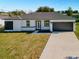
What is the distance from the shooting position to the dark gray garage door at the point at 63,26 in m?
37.4

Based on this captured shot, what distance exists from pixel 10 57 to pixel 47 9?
55.9m

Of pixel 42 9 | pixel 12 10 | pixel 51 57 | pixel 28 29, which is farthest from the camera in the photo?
pixel 12 10

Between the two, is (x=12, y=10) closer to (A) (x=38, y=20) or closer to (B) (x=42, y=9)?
(B) (x=42, y=9)

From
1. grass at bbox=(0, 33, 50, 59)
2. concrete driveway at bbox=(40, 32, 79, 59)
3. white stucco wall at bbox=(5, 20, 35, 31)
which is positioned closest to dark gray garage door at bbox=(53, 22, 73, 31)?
white stucco wall at bbox=(5, 20, 35, 31)

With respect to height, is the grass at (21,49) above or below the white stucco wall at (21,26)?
below

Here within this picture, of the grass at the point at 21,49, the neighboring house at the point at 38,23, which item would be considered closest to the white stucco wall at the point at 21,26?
the neighboring house at the point at 38,23

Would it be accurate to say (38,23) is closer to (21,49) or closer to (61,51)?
(21,49)

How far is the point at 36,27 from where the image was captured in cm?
3775

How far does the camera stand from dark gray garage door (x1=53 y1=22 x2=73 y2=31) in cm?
3738

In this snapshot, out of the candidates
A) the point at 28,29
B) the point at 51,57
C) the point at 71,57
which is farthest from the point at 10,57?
the point at 28,29

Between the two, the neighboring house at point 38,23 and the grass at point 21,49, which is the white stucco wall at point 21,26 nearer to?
the neighboring house at point 38,23

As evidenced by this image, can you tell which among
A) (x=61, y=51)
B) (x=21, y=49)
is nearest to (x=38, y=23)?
(x=21, y=49)

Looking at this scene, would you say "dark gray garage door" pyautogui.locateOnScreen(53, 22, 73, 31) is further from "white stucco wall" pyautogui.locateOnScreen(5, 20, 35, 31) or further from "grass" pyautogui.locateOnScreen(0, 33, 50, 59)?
"grass" pyautogui.locateOnScreen(0, 33, 50, 59)

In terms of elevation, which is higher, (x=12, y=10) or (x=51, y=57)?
(x=12, y=10)
